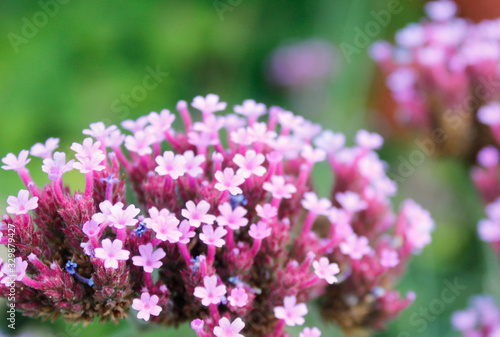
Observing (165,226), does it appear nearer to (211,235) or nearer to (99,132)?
(211,235)

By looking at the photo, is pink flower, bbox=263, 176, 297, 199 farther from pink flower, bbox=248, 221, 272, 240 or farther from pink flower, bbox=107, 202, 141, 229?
pink flower, bbox=107, 202, 141, 229

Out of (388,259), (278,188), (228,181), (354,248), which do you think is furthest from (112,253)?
(388,259)

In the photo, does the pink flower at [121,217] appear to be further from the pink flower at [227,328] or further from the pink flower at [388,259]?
the pink flower at [388,259]

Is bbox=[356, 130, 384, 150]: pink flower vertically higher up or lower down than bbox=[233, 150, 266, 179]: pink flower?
higher up

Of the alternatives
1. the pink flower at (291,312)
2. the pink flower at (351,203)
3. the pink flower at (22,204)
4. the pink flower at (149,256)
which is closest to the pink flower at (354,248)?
the pink flower at (351,203)

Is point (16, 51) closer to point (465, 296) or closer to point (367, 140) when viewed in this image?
point (367, 140)

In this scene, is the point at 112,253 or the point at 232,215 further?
the point at 232,215

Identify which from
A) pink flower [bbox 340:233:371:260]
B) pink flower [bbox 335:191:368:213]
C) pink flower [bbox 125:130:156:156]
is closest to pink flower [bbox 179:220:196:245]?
pink flower [bbox 125:130:156:156]
